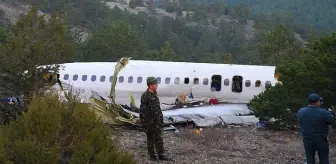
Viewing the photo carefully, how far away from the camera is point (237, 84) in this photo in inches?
896

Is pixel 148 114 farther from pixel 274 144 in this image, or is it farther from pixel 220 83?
pixel 220 83

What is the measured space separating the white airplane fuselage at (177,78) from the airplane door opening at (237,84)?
0.05 meters

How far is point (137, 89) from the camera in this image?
77.7 ft

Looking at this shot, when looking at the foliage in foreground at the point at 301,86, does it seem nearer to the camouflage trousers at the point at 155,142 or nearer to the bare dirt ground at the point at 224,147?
the bare dirt ground at the point at 224,147

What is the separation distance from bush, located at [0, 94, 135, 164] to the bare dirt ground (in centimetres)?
324

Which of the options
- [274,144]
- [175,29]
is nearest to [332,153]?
[274,144]

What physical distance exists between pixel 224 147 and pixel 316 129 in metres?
3.32

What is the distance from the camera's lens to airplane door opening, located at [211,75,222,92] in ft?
75.0

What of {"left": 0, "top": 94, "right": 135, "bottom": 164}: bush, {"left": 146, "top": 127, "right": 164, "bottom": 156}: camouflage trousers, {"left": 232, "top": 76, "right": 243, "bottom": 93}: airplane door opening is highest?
{"left": 232, "top": 76, "right": 243, "bottom": 93}: airplane door opening

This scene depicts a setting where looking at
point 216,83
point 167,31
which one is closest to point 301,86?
point 216,83

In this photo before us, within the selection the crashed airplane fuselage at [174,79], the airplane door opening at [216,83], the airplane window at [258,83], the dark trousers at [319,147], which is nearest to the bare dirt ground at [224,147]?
the dark trousers at [319,147]

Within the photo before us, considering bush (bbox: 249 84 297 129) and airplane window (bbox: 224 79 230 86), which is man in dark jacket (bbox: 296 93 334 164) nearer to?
bush (bbox: 249 84 297 129)

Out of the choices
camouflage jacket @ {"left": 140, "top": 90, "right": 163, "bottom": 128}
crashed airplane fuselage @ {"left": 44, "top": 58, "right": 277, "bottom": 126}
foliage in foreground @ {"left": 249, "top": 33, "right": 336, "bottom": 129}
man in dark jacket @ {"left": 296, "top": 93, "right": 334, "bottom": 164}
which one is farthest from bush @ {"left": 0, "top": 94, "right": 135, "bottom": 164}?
crashed airplane fuselage @ {"left": 44, "top": 58, "right": 277, "bottom": 126}

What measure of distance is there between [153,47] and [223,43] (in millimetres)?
26783
